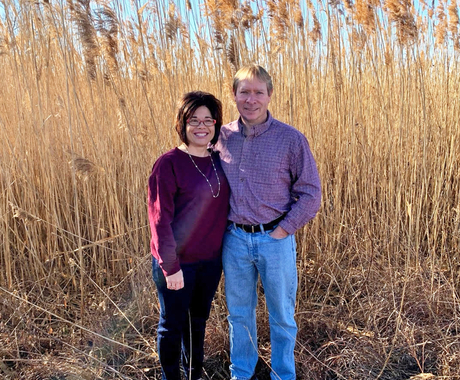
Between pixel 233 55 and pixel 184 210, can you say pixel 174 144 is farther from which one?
pixel 184 210

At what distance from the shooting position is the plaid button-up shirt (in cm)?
146

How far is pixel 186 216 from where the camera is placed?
4.77 feet

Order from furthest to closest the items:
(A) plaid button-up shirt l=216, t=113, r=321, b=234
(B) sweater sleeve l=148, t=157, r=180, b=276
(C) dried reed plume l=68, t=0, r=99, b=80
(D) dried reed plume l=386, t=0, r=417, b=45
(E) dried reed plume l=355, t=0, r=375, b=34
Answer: (E) dried reed plume l=355, t=0, r=375, b=34 < (D) dried reed plume l=386, t=0, r=417, b=45 < (C) dried reed plume l=68, t=0, r=99, b=80 < (A) plaid button-up shirt l=216, t=113, r=321, b=234 < (B) sweater sleeve l=148, t=157, r=180, b=276

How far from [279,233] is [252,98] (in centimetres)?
57

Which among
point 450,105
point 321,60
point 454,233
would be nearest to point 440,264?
point 454,233

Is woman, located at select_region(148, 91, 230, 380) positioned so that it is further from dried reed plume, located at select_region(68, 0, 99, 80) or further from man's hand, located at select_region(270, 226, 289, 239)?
dried reed plume, located at select_region(68, 0, 99, 80)

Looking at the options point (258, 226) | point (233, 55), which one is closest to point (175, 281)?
point (258, 226)

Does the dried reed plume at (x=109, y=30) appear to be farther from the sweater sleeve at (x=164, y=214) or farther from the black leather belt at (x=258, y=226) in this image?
the black leather belt at (x=258, y=226)

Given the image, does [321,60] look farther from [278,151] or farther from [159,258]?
[159,258]

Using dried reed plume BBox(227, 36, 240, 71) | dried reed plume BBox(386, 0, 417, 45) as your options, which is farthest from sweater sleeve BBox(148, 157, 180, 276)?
dried reed plume BBox(386, 0, 417, 45)

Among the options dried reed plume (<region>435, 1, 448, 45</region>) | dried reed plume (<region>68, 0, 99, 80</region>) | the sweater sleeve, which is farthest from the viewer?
dried reed plume (<region>435, 1, 448, 45</region>)

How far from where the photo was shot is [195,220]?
57.4 inches

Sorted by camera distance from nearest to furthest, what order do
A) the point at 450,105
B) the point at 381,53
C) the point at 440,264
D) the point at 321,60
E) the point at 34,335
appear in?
the point at 34,335 → the point at 440,264 → the point at 381,53 → the point at 321,60 → the point at 450,105

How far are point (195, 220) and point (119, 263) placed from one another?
1047mm
